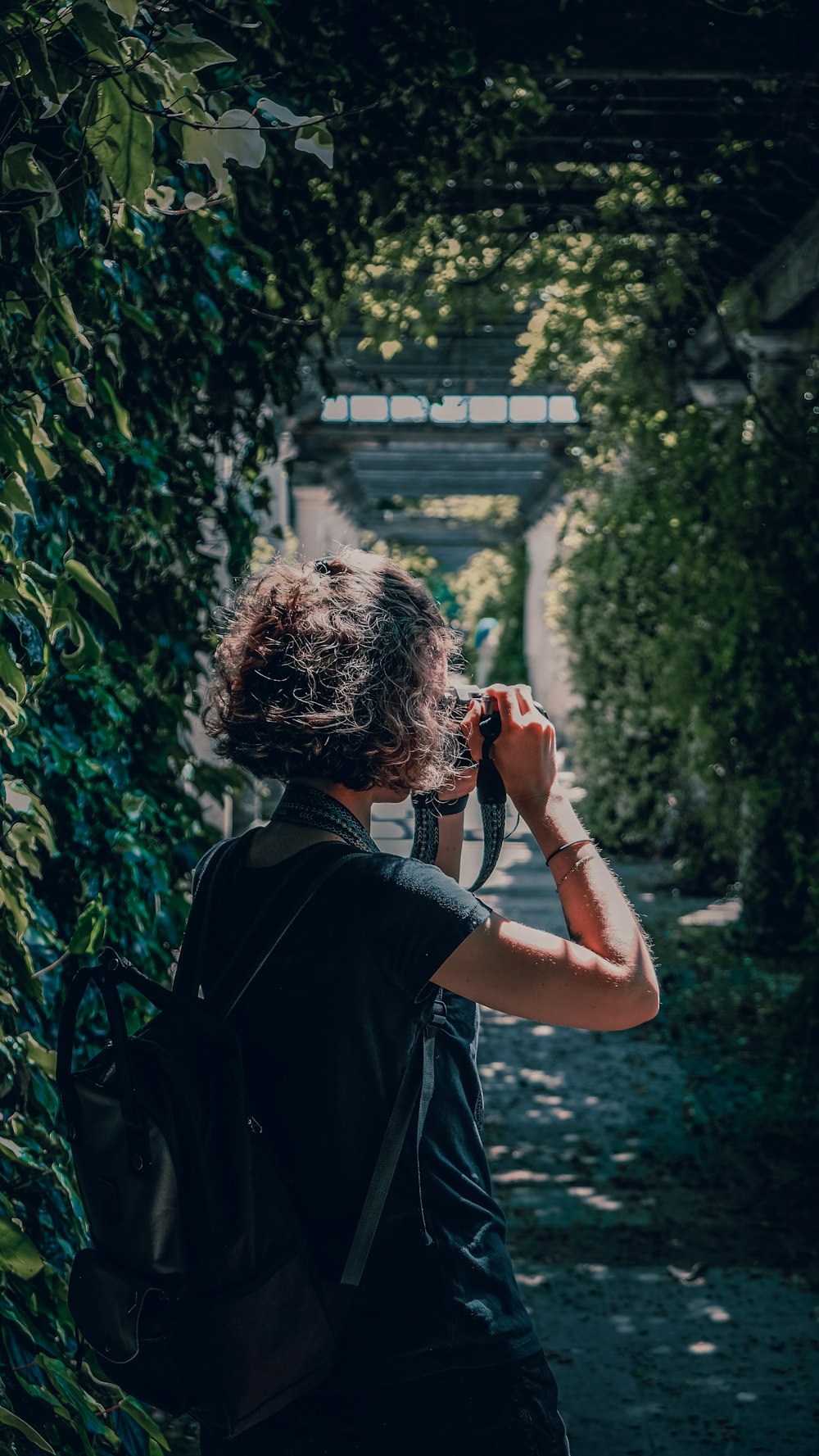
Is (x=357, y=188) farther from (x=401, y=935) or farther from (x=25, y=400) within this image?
(x=401, y=935)

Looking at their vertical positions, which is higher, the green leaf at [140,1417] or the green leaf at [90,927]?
the green leaf at [90,927]

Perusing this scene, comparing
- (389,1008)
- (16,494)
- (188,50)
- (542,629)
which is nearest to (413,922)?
(389,1008)

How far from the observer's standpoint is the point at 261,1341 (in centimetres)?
138

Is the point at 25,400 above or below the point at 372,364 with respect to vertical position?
below

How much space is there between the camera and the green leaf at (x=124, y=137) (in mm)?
1505

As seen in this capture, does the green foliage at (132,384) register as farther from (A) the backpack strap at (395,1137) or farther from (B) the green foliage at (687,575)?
(B) the green foliage at (687,575)

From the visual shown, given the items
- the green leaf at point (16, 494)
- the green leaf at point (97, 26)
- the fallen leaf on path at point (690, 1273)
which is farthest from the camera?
the fallen leaf on path at point (690, 1273)

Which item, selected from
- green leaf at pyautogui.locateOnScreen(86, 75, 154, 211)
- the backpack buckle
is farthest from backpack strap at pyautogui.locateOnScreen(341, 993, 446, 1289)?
green leaf at pyautogui.locateOnScreen(86, 75, 154, 211)

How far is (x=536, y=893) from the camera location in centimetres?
1016

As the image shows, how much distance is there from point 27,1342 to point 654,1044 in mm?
5147

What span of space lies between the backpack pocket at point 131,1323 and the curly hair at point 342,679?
1.96ft

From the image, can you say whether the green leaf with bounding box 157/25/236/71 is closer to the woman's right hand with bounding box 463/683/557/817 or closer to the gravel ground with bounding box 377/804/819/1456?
the woman's right hand with bounding box 463/683/557/817

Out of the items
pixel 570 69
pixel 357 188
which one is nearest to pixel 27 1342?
pixel 357 188

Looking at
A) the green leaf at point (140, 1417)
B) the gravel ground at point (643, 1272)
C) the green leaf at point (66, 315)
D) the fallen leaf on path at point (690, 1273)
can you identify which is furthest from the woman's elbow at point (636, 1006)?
the fallen leaf on path at point (690, 1273)
